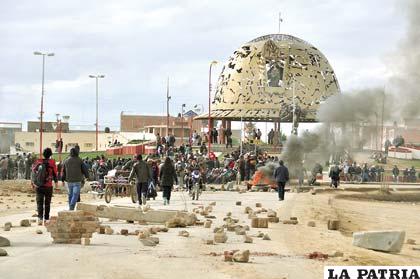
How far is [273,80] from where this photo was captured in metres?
96.1

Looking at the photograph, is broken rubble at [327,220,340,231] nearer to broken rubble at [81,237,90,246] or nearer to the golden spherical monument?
broken rubble at [81,237,90,246]

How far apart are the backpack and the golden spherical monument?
7106 centimetres

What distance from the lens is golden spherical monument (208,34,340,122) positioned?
308 ft

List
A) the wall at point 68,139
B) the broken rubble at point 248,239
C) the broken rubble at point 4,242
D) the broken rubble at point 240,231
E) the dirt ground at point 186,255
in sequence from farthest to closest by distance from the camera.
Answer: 1. the wall at point 68,139
2. the broken rubble at point 240,231
3. the broken rubble at point 248,239
4. the broken rubble at point 4,242
5. the dirt ground at point 186,255

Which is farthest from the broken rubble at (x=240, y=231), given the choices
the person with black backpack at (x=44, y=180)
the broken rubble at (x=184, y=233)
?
the person with black backpack at (x=44, y=180)

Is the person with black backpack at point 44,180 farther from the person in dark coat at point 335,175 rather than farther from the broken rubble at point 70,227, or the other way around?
the person in dark coat at point 335,175

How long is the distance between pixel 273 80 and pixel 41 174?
75.7 m

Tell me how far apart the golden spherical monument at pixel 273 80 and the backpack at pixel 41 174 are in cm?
7106

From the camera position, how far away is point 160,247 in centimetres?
1681

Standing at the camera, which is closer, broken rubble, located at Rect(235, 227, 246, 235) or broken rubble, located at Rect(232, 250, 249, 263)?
broken rubble, located at Rect(232, 250, 249, 263)

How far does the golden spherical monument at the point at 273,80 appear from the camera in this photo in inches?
3698

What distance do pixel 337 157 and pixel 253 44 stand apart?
131ft

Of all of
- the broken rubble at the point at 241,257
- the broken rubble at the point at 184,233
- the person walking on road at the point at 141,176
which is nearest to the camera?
the broken rubble at the point at 241,257

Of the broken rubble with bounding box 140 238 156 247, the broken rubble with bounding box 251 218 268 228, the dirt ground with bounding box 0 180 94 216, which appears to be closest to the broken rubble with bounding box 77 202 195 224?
the broken rubble with bounding box 251 218 268 228
